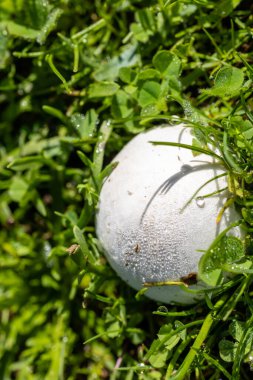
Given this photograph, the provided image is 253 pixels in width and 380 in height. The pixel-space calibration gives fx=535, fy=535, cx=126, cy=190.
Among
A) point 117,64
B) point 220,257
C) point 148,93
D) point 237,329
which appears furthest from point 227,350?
point 117,64

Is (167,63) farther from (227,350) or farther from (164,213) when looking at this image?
(227,350)

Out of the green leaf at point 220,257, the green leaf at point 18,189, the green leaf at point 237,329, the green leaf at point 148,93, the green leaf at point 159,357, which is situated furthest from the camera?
the green leaf at point 18,189

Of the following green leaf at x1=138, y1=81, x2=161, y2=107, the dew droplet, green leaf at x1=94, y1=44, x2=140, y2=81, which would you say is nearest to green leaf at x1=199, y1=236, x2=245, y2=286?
the dew droplet

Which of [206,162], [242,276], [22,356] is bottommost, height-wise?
[22,356]

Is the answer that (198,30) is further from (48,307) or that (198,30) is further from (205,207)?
(48,307)

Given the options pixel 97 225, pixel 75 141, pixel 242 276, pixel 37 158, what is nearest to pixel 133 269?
pixel 97 225

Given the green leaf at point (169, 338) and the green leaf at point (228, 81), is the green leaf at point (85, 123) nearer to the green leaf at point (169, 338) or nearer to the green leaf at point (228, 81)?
the green leaf at point (228, 81)

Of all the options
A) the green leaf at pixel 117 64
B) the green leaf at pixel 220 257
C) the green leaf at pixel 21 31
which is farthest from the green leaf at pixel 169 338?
the green leaf at pixel 21 31
